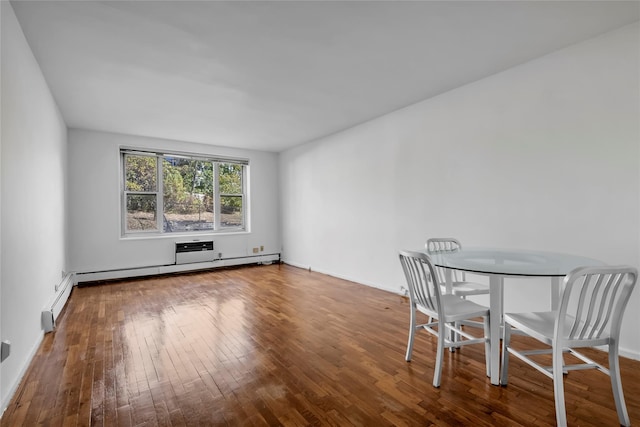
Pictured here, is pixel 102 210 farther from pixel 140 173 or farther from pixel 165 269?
pixel 165 269

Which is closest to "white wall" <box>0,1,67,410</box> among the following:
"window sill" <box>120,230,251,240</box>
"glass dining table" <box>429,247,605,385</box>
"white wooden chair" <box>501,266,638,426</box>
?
"window sill" <box>120,230,251,240</box>

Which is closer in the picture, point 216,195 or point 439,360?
point 439,360

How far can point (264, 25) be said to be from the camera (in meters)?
2.34

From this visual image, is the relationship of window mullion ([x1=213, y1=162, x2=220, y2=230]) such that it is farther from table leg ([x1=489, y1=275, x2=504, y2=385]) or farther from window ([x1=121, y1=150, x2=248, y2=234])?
table leg ([x1=489, y1=275, x2=504, y2=385])

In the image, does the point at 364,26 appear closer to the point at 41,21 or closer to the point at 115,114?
the point at 41,21

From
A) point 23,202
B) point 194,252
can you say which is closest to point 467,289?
point 23,202

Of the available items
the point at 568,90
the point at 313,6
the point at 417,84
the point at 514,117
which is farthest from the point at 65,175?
the point at 568,90

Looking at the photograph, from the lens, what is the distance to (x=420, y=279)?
2.18 metres

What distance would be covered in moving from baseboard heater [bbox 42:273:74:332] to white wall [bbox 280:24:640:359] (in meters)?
3.87

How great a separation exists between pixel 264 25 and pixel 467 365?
305cm

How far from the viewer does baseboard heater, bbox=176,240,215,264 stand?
231 inches

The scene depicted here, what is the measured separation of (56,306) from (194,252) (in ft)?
8.78

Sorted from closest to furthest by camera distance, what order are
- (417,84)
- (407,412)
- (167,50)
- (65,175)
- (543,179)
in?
(407,412), (167,50), (543,179), (417,84), (65,175)

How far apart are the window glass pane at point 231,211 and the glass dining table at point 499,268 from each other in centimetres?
524
